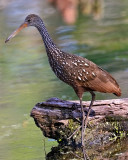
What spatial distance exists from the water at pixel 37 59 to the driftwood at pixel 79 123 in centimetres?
22

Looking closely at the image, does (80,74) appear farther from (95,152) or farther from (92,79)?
(95,152)

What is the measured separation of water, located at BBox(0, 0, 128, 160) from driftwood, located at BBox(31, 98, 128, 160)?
0.22 metres

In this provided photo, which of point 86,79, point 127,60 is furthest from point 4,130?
point 127,60

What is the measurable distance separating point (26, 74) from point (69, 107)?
12.9ft

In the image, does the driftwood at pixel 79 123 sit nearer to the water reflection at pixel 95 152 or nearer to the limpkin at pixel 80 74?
the water reflection at pixel 95 152

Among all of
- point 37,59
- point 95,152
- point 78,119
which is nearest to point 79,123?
point 78,119

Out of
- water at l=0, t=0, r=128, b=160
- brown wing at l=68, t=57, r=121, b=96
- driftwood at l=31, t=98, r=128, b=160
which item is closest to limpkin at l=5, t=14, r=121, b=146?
brown wing at l=68, t=57, r=121, b=96

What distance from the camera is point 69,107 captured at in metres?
6.51

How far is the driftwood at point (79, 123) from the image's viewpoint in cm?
639

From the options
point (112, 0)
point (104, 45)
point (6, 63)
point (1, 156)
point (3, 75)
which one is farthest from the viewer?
point (112, 0)

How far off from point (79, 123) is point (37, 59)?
4.91m

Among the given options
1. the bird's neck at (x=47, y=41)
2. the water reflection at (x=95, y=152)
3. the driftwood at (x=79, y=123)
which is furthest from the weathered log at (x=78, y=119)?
the bird's neck at (x=47, y=41)

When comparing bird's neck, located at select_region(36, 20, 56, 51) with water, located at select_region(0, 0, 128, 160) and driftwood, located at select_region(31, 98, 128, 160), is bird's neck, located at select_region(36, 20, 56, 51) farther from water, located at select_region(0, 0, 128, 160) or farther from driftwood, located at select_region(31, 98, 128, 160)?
water, located at select_region(0, 0, 128, 160)

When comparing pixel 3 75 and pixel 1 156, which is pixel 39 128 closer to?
pixel 1 156
